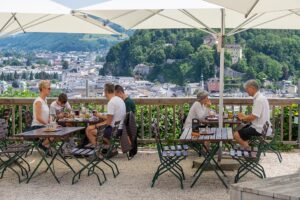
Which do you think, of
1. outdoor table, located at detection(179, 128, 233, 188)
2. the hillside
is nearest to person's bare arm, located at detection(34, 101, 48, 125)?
outdoor table, located at detection(179, 128, 233, 188)

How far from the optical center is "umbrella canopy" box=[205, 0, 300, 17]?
21.6 ft

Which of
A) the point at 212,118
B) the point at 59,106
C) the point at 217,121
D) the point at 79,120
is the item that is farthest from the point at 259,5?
the point at 59,106

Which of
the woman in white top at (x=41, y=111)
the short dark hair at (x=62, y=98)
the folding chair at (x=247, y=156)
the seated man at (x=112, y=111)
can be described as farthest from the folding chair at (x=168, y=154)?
the short dark hair at (x=62, y=98)

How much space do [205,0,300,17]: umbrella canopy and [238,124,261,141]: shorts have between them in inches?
108

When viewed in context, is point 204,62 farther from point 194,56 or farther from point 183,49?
point 183,49

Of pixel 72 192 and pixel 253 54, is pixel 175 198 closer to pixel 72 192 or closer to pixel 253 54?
pixel 72 192

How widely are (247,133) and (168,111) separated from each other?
2.79 m

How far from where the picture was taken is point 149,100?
11164mm

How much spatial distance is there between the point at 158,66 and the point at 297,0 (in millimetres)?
8164

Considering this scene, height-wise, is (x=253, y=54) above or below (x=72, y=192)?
above

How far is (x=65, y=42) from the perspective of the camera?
59.1 feet

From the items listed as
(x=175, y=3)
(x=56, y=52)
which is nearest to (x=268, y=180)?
(x=175, y=3)

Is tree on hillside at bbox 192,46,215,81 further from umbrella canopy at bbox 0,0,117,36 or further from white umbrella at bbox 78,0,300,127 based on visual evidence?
umbrella canopy at bbox 0,0,117,36

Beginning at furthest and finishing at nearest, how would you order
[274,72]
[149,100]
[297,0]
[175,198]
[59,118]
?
[274,72], [149,100], [59,118], [175,198], [297,0]
